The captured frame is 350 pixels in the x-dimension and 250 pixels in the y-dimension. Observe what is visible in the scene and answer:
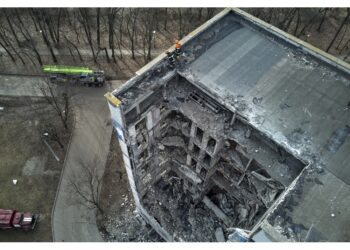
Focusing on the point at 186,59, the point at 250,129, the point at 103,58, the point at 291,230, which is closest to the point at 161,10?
the point at 103,58

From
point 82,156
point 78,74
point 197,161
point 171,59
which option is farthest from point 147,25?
point 197,161

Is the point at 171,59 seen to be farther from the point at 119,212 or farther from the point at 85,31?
the point at 85,31

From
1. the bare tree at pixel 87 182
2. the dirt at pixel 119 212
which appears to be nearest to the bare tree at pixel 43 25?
the bare tree at pixel 87 182

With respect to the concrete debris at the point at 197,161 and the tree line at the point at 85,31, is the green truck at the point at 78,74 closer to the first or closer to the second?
the tree line at the point at 85,31

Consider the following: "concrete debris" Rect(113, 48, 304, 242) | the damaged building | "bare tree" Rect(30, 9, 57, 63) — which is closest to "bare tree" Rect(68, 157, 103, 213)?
"concrete debris" Rect(113, 48, 304, 242)

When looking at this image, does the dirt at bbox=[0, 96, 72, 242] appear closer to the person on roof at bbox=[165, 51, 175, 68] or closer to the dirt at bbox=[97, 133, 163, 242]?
the dirt at bbox=[97, 133, 163, 242]

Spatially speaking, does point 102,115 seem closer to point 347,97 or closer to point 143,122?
point 143,122
